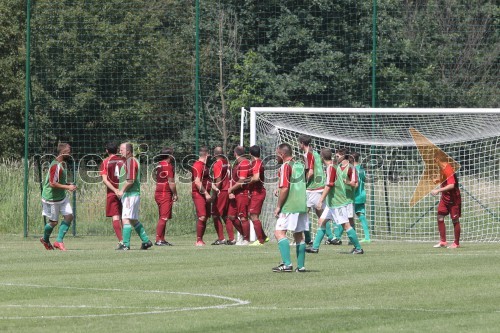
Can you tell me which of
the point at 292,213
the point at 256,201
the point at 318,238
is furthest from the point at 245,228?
the point at 292,213

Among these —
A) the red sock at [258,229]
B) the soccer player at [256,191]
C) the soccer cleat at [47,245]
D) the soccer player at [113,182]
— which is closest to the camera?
the soccer cleat at [47,245]

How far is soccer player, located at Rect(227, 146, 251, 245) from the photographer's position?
886 inches

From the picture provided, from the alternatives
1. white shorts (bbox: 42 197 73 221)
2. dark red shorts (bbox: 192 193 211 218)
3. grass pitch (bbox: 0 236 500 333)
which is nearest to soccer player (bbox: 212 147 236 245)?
dark red shorts (bbox: 192 193 211 218)

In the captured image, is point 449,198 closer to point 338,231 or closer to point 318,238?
point 338,231

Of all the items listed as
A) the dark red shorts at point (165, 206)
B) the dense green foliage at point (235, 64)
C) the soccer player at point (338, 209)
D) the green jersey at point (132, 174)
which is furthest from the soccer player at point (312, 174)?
the dense green foliage at point (235, 64)

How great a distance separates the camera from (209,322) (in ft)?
33.8

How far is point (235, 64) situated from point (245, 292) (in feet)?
61.4

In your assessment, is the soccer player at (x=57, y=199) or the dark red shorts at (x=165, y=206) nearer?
the soccer player at (x=57, y=199)

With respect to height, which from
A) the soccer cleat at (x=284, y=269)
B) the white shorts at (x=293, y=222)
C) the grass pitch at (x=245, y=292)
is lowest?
the grass pitch at (x=245, y=292)

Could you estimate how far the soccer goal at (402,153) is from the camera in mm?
25156

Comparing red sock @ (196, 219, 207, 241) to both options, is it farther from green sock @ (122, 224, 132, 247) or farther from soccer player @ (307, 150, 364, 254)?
soccer player @ (307, 150, 364, 254)

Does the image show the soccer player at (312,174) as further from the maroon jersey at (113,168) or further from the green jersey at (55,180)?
the green jersey at (55,180)

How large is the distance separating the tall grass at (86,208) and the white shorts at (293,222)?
12500 mm

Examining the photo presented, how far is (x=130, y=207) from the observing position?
20719mm
